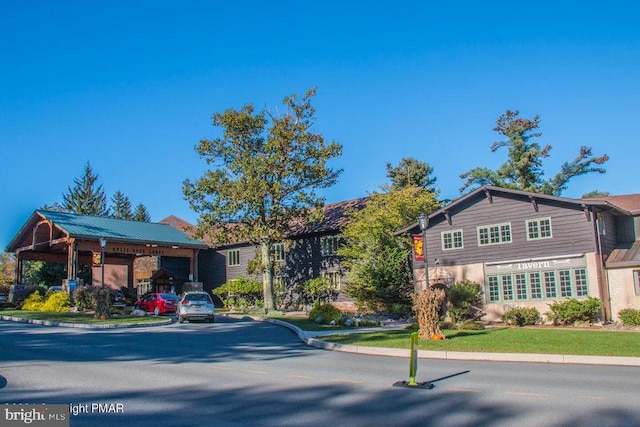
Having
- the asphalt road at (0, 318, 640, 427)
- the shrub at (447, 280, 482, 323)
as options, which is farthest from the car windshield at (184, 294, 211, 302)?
the shrub at (447, 280, 482, 323)

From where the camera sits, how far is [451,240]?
31016 millimetres

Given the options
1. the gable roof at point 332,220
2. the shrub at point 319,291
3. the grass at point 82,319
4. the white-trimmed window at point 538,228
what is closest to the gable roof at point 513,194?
the white-trimmed window at point 538,228

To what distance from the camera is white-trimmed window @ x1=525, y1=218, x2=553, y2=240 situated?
2759cm

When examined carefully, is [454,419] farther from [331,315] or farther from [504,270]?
[504,270]

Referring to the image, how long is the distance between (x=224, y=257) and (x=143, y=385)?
3691 centimetres

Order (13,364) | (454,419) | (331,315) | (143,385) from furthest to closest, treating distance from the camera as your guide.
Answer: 1. (331,315)
2. (13,364)
3. (143,385)
4. (454,419)

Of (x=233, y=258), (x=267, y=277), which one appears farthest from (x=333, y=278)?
(x=233, y=258)

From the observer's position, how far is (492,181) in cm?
5400

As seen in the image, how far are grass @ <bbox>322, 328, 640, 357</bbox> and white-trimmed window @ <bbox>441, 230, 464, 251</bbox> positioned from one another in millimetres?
9492

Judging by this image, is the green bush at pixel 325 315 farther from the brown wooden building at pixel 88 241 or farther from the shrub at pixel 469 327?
the brown wooden building at pixel 88 241

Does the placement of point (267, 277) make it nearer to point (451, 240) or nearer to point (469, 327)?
point (451, 240)

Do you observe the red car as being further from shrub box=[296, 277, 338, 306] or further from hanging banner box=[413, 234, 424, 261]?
hanging banner box=[413, 234, 424, 261]

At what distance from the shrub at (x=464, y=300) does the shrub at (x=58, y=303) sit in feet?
69.4

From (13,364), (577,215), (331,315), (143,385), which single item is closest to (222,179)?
(331,315)
